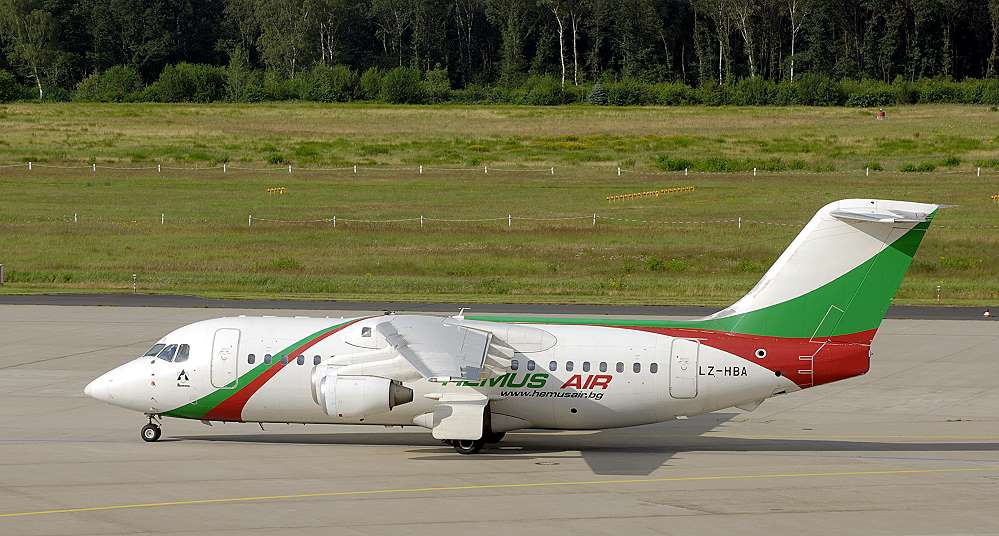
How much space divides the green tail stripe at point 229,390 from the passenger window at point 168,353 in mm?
1154

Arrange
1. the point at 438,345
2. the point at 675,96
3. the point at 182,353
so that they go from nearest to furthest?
the point at 438,345 < the point at 182,353 < the point at 675,96

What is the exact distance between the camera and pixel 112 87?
160625mm

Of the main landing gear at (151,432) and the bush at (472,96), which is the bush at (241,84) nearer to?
the bush at (472,96)

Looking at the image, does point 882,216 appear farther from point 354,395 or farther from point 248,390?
point 248,390

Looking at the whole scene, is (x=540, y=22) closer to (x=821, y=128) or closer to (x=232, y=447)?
(x=821, y=128)

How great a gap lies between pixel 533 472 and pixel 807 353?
628cm

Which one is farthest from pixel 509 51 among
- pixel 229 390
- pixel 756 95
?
pixel 229 390

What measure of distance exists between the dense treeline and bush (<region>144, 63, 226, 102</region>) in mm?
196

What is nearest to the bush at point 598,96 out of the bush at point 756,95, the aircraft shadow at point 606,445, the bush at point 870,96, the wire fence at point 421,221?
the bush at point 756,95

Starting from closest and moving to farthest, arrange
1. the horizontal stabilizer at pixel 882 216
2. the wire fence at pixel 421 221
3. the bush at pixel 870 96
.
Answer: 1. the horizontal stabilizer at pixel 882 216
2. the wire fence at pixel 421 221
3. the bush at pixel 870 96

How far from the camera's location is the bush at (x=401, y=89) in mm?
156750

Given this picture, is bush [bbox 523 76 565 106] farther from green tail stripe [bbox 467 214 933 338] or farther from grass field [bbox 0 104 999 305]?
green tail stripe [bbox 467 214 933 338]

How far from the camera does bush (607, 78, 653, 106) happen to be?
15338 cm

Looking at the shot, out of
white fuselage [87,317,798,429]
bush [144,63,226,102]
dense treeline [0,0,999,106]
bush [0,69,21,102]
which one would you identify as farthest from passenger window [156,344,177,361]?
bush [0,69,21,102]
